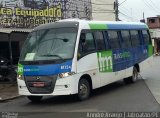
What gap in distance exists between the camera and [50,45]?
1312 centimetres

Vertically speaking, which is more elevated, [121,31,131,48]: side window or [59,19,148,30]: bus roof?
[59,19,148,30]: bus roof

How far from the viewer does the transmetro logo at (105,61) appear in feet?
46.9

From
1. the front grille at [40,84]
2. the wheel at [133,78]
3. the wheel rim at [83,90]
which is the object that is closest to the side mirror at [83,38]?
the wheel rim at [83,90]

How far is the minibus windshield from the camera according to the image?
12789mm

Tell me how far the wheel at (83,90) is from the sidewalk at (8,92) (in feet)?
10.1

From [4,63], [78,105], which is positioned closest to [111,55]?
[78,105]

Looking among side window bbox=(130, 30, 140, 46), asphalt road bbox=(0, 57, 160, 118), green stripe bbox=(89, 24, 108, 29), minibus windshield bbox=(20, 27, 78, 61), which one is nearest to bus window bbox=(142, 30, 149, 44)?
side window bbox=(130, 30, 140, 46)

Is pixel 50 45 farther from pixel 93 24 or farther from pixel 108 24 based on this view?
pixel 108 24

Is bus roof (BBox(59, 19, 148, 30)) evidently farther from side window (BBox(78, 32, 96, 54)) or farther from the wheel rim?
the wheel rim

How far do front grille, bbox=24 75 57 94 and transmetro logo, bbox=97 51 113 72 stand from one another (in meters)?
2.37

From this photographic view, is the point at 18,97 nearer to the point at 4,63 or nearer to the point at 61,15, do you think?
the point at 4,63

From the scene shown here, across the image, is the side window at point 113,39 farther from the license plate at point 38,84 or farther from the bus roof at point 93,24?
the license plate at point 38,84

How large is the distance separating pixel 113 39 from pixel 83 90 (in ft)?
10.8

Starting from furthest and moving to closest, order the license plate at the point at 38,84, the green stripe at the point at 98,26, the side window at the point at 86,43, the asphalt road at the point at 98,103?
the green stripe at the point at 98,26, the side window at the point at 86,43, the license plate at the point at 38,84, the asphalt road at the point at 98,103
